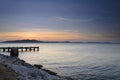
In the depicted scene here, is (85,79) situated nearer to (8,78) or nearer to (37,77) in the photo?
(37,77)

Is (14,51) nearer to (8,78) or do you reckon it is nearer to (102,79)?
(102,79)

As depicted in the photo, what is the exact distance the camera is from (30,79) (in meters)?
19.4

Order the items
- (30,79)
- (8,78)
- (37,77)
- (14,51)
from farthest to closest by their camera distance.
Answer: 1. (14,51)
2. (37,77)
3. (30,79)
4. (8,78)

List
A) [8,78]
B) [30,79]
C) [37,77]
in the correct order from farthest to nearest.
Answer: [37,77]
[30,79]
[8,78]

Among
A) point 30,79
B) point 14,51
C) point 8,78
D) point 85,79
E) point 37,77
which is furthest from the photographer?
point 14,51

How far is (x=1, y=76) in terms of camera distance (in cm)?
1828

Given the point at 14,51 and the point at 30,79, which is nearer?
the point at 30,79

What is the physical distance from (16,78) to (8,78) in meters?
0.87

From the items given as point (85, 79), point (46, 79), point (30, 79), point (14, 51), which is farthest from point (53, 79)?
point (14, 51)

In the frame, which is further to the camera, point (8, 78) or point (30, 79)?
point (30, 79)

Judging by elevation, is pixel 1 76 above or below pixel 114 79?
above

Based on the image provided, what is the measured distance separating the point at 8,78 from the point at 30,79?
86.8 inches

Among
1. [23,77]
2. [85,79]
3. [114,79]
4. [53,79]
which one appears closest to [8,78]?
[23,77]

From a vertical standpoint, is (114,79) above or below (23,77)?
below
